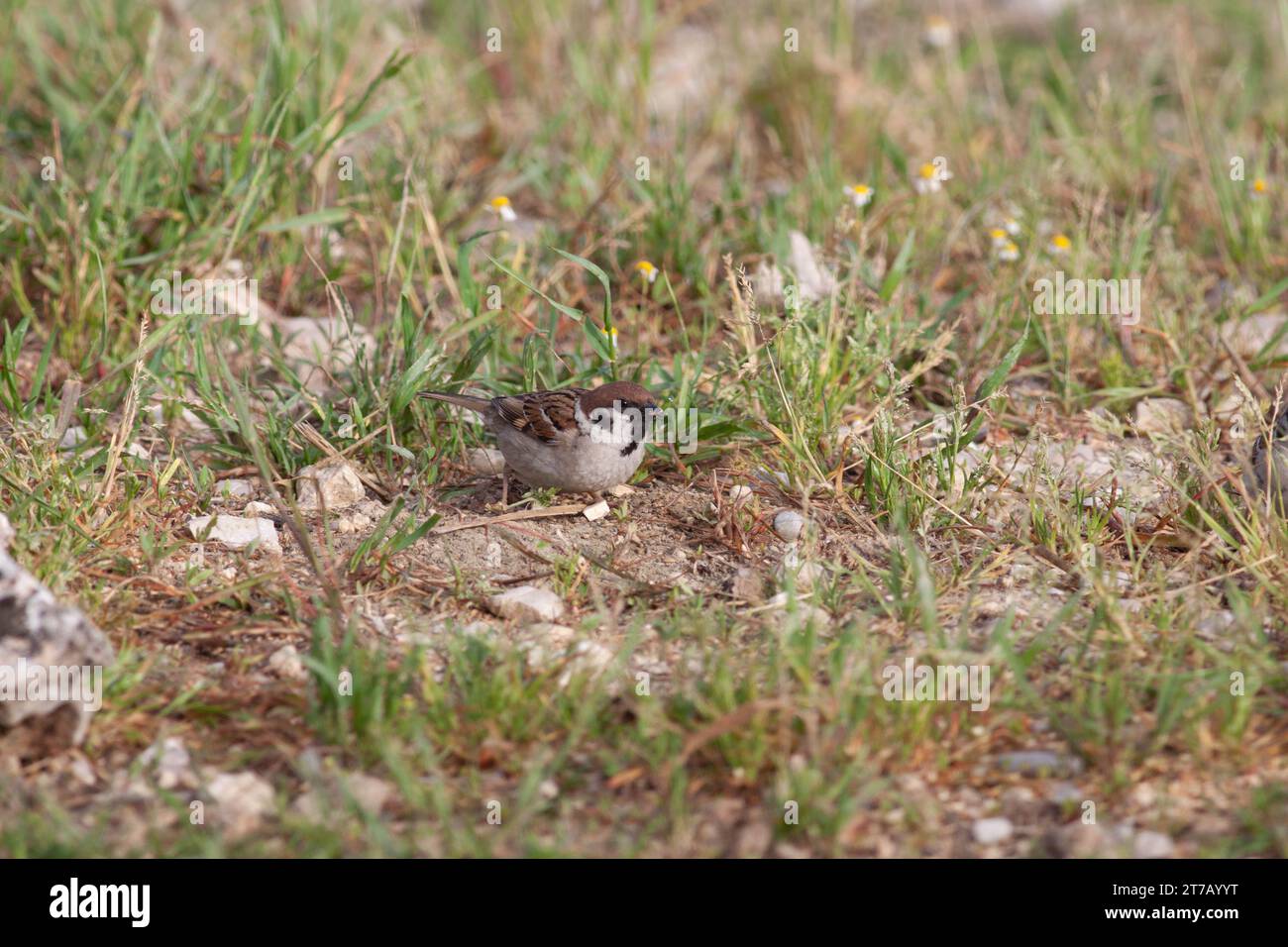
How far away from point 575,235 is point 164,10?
2.77m

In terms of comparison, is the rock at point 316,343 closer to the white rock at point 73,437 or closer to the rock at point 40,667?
the white rock at point 73,437

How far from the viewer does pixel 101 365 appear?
533 centimetres

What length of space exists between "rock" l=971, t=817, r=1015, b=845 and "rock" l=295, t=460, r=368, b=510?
237cm

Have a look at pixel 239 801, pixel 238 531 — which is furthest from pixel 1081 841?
pixel 238 531

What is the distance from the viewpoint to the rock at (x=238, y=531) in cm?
441

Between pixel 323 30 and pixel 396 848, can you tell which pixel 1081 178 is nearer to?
pixel 323 30

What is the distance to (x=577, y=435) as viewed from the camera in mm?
4414

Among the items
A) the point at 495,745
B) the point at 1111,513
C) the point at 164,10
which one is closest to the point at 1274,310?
the point at 1111,513

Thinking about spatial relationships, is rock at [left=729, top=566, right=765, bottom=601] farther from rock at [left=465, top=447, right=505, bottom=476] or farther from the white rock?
the white rock

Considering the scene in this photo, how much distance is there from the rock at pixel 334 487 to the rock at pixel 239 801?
4.65 ft

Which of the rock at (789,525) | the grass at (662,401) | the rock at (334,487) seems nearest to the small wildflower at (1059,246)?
A: the grass at (662,401)

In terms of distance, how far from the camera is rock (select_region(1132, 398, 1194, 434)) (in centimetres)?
512

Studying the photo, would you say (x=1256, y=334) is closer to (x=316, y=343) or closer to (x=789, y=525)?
(x=789, y=525)

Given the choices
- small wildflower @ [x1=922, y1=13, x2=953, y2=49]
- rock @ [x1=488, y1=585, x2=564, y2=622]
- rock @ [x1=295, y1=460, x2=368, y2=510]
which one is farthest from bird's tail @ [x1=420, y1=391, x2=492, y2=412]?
small wildflower @ [x1=922, y1=13, x2=953, y2=49]
